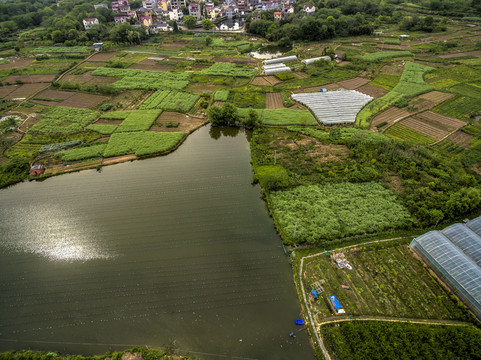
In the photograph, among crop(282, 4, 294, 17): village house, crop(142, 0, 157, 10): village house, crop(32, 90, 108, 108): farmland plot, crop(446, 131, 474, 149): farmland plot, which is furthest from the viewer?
crop(142, 0, 157, 10): village house

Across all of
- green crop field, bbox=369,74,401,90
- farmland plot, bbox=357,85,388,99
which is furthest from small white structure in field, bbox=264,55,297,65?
farmland plot, bbox=357,85,388,99

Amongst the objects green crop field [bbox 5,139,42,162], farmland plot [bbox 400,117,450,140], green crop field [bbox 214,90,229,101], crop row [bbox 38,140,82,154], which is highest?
green crop field [bbox 214,90,229,101]

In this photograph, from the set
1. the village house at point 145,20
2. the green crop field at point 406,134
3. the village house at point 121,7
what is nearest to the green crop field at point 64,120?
the green crop field at point 406,134

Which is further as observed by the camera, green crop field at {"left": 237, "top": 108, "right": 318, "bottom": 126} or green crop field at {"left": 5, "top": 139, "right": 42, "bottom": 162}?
green crop field at {"left": 237, "top": 108, "right": 318, "bottom": 126}

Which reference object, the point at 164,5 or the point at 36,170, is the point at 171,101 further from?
the point at 164,5

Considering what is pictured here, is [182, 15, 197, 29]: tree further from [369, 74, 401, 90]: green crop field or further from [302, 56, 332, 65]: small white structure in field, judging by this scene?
[369, 74, 401, 90]: green crop field

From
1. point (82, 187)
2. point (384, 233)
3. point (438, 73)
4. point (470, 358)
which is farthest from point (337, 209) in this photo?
point (438, 73)

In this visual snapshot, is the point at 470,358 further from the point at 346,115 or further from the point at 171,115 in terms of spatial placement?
the point at 171,115
